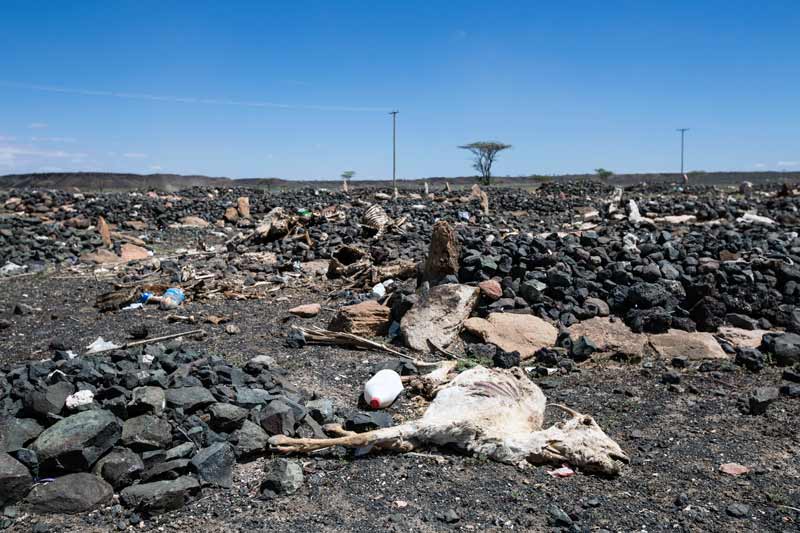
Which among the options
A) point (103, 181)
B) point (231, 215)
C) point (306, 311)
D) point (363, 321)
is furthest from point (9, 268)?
point (103, 181)

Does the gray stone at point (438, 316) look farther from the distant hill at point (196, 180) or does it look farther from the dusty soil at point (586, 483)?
the distant hill at point (196, 180)

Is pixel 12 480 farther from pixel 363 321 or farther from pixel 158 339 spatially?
pixel 363 321

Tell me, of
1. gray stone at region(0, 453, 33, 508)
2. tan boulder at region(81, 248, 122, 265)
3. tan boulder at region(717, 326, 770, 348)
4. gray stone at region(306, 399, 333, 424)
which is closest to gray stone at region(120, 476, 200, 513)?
gray stone at region(0, 453, 33, 508)

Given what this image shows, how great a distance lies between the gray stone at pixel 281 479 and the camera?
2602 mm

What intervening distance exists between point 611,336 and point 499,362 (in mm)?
1060

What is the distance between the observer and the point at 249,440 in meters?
2.86

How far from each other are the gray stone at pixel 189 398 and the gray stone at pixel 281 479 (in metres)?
0.57

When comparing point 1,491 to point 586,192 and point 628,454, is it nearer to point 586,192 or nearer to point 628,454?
point 628,454

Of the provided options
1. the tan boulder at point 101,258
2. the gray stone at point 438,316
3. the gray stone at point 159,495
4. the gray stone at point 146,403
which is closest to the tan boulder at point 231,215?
the tan boulder at point 101,258

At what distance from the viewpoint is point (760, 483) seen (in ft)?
9.04

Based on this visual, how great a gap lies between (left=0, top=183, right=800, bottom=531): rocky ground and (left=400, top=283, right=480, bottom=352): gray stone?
7cm

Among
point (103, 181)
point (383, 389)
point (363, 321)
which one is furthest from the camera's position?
point (103, 181)

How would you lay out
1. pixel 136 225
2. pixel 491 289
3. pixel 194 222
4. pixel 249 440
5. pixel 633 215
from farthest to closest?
1. pixel 194 222
2. pixel 136 225
3. pixel 633 215
4. pixel 491 289
5. pixel 249 440

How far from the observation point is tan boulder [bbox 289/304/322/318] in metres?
5.92
